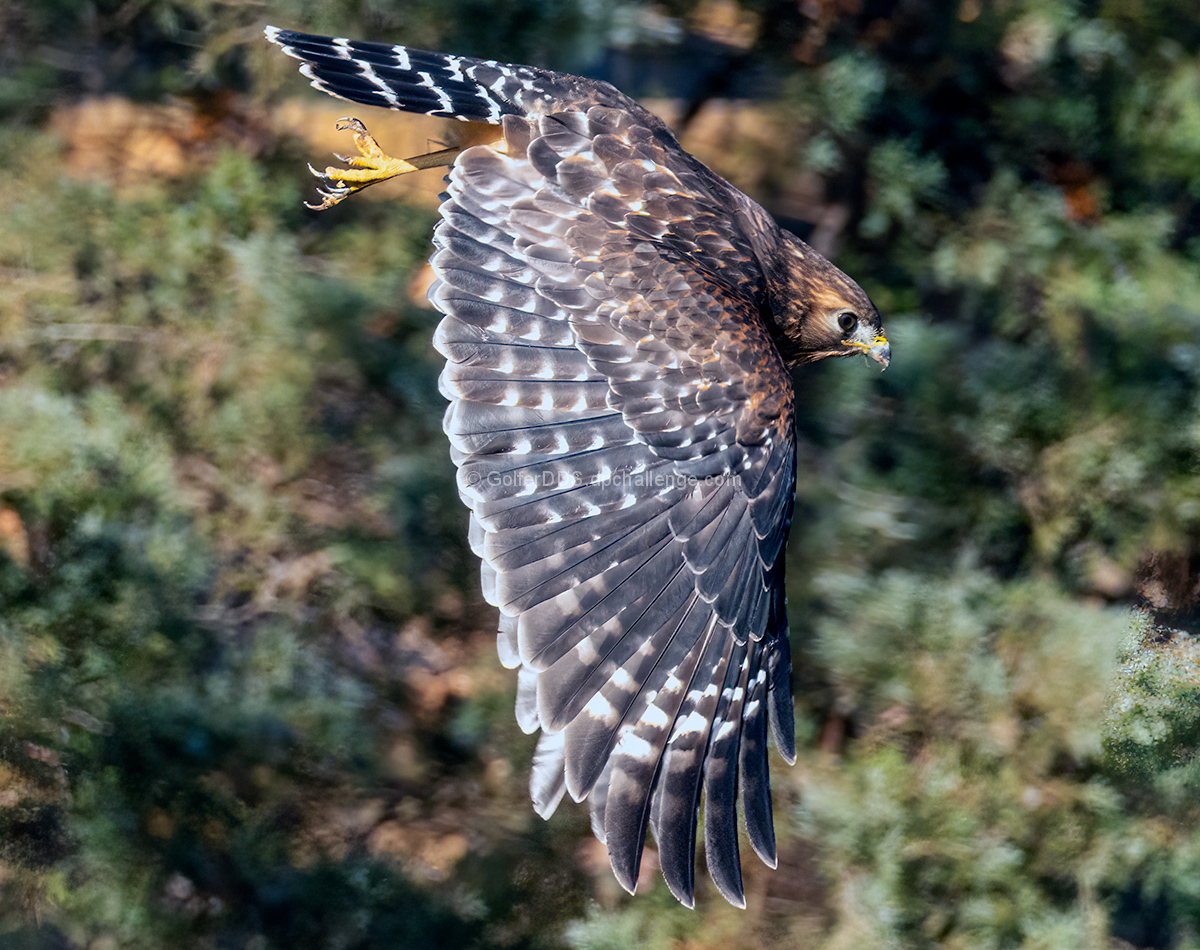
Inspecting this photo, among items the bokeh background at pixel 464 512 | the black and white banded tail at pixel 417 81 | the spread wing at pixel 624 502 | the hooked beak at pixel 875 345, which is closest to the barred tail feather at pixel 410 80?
the black and white banded tail at pixel 417 81

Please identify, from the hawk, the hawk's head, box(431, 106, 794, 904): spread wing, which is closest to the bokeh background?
the hawk

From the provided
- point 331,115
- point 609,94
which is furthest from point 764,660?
point 331,115

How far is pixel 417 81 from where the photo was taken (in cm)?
256

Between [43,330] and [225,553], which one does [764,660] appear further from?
[43,330]

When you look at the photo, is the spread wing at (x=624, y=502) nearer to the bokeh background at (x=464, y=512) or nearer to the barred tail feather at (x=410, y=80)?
the barred tail feather at (x=410, y=80)

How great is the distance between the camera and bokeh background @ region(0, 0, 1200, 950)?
11.0 ft

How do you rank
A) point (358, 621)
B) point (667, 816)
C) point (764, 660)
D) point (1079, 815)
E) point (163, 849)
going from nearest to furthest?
point (667, 816) → point (764, 660) → point (163, 849) → point (1079, 815) → point (358, 621)

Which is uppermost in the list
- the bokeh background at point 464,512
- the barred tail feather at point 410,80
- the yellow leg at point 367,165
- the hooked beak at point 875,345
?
the barred tail feather at point 410,80

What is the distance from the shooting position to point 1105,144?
4223 millimetres

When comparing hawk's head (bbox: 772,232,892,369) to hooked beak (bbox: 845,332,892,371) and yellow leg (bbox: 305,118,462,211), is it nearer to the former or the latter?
hooked beak (bbox: 845,332,892,371)

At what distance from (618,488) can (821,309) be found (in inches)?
45.7

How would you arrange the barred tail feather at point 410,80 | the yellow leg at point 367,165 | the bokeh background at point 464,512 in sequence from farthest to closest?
the bokeh background at point 464,512
the yellow leg at point 367,165
the barred tail feather at point 410,80

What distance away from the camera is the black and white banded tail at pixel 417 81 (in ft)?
8.40

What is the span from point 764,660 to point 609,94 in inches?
69.9
